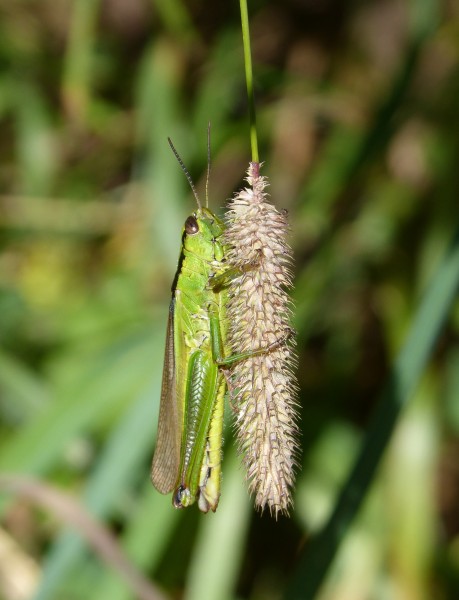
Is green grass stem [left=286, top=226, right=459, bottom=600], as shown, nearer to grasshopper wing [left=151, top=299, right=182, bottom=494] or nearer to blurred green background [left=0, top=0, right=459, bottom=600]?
grasshopper wing [left=151, top=299, right=182, bottom=494]

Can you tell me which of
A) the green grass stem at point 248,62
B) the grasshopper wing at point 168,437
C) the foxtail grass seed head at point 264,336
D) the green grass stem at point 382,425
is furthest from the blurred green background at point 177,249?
the green grass stem at point 248,62

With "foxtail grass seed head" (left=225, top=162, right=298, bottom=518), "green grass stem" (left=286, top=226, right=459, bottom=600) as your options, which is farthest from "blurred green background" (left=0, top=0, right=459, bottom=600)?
"foxtail grass seed head" (left=225, top=162, right=298, bottom=518)

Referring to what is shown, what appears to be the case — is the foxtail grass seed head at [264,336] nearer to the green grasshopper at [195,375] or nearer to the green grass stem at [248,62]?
the green grass stem at [248,62]

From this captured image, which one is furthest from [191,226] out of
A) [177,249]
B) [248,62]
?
[177,249]

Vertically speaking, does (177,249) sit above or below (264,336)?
above

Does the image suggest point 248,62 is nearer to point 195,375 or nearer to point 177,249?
point 195,375

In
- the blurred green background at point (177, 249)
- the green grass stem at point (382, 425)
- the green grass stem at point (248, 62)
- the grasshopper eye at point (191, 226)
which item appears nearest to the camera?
the green grass stem at point (248, 62)

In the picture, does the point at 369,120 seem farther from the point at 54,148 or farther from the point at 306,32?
the point at 54,148
